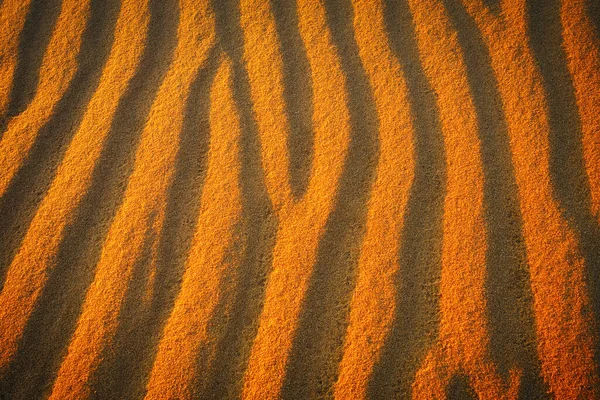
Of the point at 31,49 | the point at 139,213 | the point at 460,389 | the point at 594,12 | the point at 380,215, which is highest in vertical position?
the point at 31,49

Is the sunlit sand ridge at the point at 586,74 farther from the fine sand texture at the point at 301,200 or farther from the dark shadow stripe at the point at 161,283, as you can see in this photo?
the dark shadow stripe at the point at 161,283

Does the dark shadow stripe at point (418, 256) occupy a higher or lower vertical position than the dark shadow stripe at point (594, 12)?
lower

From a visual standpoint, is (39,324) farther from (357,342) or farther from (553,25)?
(553,25)

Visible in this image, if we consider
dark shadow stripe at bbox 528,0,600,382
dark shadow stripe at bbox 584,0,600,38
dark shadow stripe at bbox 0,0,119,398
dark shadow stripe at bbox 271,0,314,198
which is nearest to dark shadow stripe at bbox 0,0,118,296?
dark shadow stripe at bbox 0,0,119,398

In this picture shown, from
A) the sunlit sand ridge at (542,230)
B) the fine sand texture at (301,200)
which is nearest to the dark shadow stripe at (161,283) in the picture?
the fine sand texture at (301,200)

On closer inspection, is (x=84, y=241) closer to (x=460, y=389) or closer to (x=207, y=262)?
(x=207, y=262)

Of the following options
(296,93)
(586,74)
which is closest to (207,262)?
(296,93)

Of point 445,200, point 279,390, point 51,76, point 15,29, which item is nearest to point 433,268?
point 445,200
